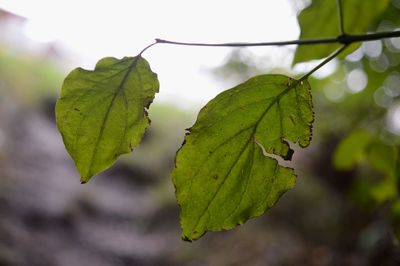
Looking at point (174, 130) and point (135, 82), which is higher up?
point (135, 82)

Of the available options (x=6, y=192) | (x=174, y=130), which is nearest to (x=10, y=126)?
(x=6, y=192)

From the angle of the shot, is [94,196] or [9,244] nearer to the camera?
[9,244]

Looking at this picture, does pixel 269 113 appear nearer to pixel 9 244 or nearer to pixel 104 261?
pixel 9 244

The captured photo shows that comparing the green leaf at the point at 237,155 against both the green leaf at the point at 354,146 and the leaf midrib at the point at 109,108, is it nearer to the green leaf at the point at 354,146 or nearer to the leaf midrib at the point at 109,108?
the leaf midrib at the point at 109,108

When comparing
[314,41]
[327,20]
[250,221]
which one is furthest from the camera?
[250,221]

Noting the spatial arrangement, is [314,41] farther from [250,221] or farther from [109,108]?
[250,221]

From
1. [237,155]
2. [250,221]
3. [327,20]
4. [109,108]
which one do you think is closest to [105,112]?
[109,108]

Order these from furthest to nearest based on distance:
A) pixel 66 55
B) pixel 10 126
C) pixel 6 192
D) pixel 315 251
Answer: pixel 66 55 → pixel 10 126 → pixel 6 192 → pixel 315 251
